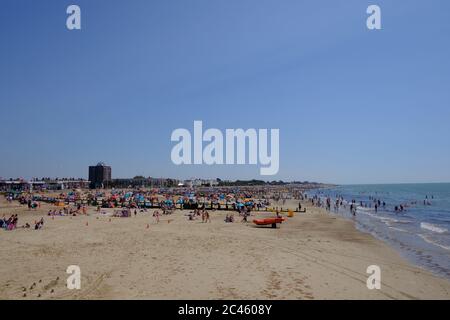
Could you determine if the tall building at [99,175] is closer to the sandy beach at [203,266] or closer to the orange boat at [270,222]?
the orange boat at [270,222]

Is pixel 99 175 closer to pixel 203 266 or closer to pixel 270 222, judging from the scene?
pixel 270 222

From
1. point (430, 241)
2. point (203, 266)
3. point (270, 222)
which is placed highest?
point (203, 266)

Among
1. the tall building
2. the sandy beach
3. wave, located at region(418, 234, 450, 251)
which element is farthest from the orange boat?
the tall building

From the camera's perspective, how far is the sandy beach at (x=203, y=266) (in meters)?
9.60

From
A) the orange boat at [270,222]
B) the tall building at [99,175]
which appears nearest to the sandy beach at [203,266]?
the orange boat at [270,222]

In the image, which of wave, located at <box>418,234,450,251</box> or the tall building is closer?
wave, located at <box>418,234,450,251</box>

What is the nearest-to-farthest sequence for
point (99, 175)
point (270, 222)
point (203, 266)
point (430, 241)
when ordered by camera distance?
point (203, 266) < point (430, 241) < point (270, 222) < point (99, 175)

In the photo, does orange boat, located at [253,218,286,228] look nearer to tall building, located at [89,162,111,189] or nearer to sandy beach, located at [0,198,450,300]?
sandy beach, located at [0,198,450,300]

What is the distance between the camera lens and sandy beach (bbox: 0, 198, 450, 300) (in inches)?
378

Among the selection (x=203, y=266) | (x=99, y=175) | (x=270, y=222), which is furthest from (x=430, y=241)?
(x=99, y=175)

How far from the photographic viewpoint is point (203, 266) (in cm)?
1255
